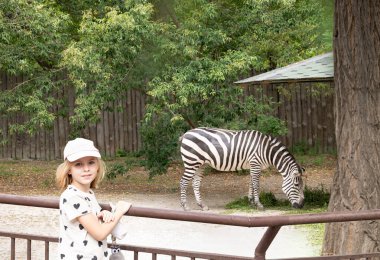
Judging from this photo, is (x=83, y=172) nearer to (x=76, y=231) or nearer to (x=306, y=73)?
(x=76, y=231)

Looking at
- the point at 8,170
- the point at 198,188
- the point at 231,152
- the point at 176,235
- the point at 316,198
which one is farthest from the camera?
the point at 8,170

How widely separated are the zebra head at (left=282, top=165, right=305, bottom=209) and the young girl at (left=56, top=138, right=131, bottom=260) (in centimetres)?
969

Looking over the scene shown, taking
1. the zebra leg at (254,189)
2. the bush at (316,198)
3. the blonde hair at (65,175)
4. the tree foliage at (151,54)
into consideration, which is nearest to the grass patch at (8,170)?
the tree foliage at (151,54)

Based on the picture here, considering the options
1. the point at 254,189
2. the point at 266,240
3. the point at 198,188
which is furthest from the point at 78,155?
the point at 198,188

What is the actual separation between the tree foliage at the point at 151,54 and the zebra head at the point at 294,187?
2.03 m

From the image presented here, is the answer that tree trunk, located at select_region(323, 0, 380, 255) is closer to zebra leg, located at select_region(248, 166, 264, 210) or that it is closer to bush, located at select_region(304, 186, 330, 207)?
zebra leg, located at select_region(248, 166, 264, 210)

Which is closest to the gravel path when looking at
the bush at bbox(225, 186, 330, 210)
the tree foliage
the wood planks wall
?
the bush at bbox(225, 186, 330, 210)

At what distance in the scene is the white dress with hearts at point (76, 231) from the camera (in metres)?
4.11

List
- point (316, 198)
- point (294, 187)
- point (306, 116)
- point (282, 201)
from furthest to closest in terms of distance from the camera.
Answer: point (306, 116) → point (282, 201) → point (316, 198) → point (294, 187)

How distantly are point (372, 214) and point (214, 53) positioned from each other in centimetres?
1283

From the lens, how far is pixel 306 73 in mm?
12352

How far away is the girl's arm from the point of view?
4.05 meters

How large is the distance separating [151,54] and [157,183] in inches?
123

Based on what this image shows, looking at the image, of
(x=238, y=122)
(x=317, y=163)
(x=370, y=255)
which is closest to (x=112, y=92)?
(x=238, y=122)
